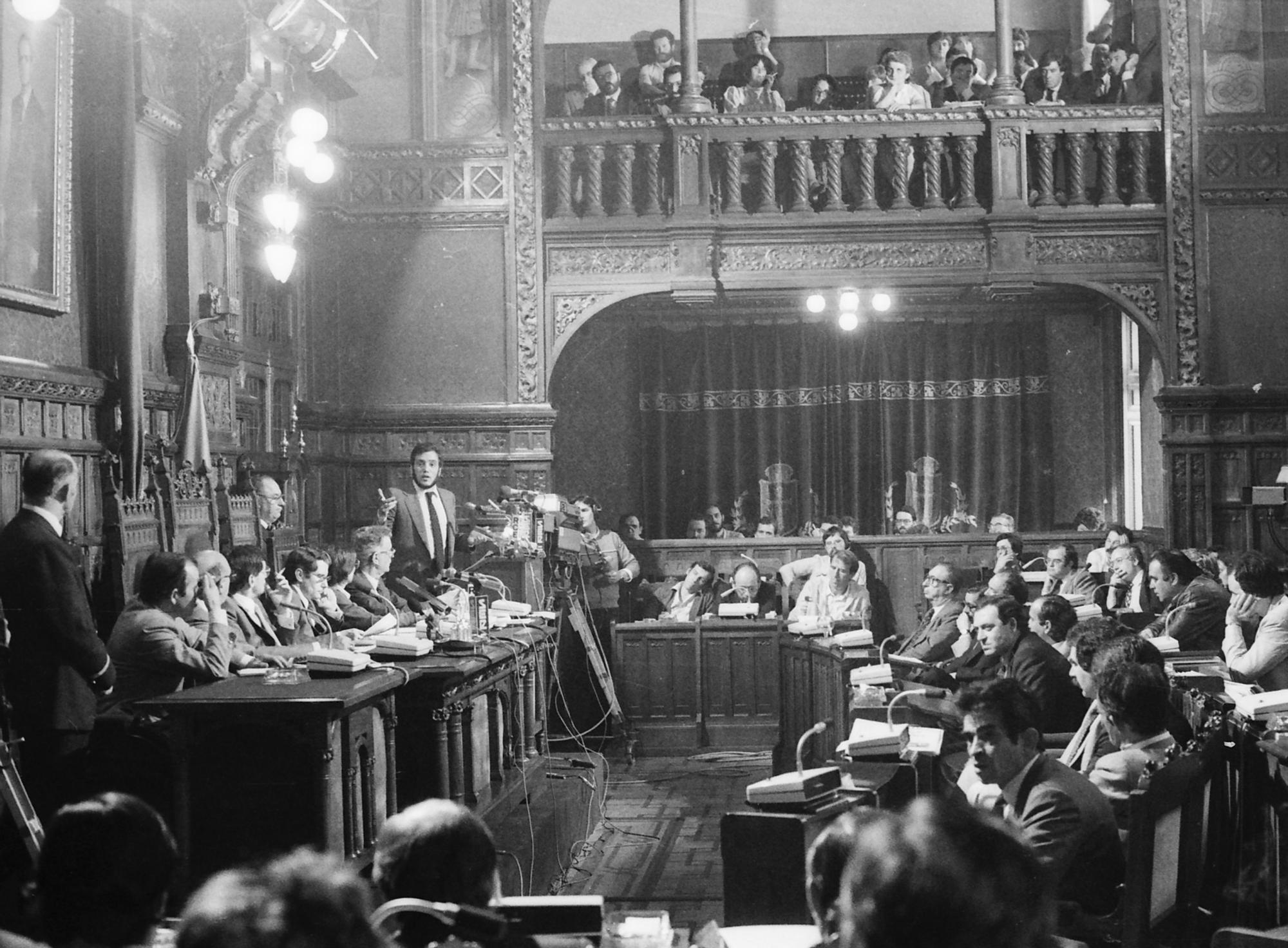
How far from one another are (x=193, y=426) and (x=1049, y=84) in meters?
6.98

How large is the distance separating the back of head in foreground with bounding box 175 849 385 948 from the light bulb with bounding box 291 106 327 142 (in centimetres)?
687

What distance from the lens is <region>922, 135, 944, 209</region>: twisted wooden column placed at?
10.6 meters

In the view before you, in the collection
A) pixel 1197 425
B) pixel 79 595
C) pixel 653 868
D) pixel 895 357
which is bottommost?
pixel 653 868

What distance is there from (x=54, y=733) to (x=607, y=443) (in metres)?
8.52

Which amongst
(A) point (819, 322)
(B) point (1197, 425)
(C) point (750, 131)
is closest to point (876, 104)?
(C) point (750, 131)

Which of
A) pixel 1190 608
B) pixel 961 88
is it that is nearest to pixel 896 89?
pixel 961 88

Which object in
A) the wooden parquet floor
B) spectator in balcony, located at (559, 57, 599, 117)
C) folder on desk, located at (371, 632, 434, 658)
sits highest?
spectator in balcony, located at (559, 57, 599, 117)

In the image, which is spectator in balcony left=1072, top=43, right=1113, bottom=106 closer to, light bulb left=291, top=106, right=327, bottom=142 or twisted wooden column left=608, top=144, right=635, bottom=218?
twisted wooden column left=608, top=144, right=635, bottom=218

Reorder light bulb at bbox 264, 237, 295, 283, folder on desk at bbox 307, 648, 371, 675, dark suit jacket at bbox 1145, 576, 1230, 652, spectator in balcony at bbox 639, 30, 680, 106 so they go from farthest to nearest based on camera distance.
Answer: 1. spectator in balcony at bbox 639, 30, 680, 106
2. light bulb at bbox 264, 237, 295, 283
3. dark suit jacket at bbox 1145, 576, 1230, 652
4. folder on desk at bbox 307, 648, 371, 675

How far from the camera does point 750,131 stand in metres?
10.7

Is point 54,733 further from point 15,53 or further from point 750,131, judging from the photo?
point 750,131

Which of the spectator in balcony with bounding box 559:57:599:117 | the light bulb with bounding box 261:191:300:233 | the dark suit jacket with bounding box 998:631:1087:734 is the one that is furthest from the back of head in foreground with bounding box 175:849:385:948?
the spectator in balcony with bounding box 559:57:599:117

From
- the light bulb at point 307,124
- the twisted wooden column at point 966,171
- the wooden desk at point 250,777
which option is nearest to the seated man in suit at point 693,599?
the twisted wooden column at point 966,171

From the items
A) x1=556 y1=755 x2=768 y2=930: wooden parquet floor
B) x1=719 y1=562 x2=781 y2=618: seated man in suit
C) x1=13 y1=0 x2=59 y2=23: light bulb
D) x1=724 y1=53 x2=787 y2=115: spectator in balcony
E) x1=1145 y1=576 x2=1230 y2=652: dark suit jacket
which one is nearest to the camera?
x1=13 y1=0 x2=59 y2=23: light bulb
